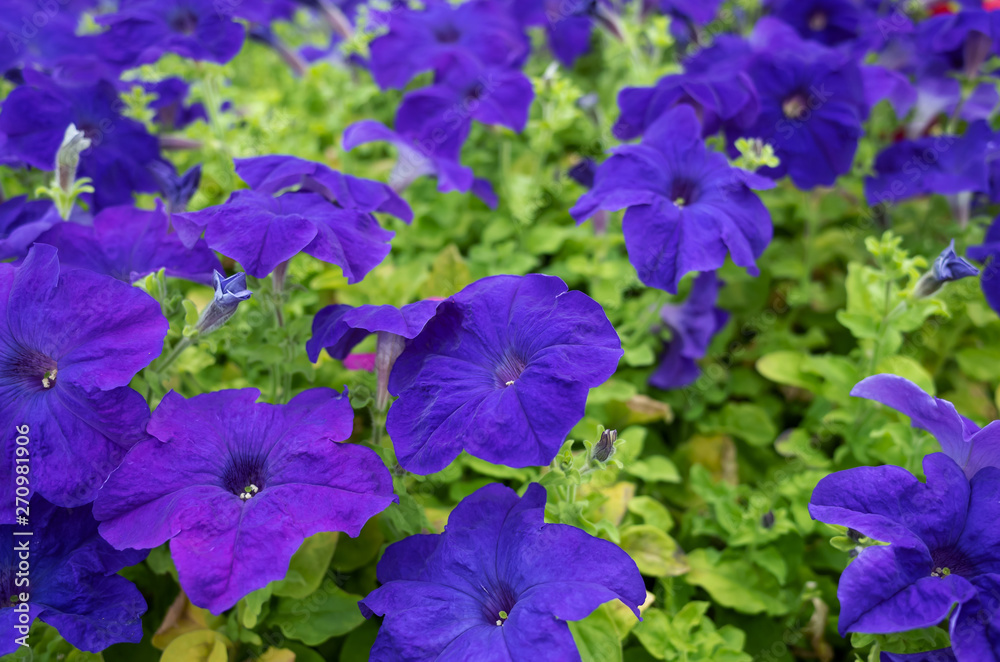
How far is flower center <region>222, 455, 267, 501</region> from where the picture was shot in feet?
4.01

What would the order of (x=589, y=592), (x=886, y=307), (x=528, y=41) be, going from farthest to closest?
(x=528, y=41) → (x=886, y=307) → (x=589, y=592)

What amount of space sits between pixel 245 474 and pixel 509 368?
1.60 feet

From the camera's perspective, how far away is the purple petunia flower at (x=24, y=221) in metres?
1.42

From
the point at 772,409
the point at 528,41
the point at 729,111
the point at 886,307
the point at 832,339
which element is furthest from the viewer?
the point at 528,41

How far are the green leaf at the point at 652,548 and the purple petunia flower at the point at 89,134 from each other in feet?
4.76

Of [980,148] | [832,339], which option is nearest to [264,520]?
[832,339]

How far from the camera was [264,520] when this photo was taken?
109 centimetres

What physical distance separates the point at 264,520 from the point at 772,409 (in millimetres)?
1430

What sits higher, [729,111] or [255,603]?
[729,111]

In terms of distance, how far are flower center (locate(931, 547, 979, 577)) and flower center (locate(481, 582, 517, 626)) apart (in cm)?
66

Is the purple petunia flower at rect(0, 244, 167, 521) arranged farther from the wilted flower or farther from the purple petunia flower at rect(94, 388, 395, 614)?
the wilted flower

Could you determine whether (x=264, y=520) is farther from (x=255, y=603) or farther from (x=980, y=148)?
(x=980, y=148)

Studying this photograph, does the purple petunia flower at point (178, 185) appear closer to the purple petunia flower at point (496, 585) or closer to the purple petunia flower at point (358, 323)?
the purple petunia flower at point (358, 323)

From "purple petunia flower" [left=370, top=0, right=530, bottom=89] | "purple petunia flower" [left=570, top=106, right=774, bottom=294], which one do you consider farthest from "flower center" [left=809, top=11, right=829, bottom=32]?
"purple petunia flower" [left=570, top=106, right=774, bottom=294]
